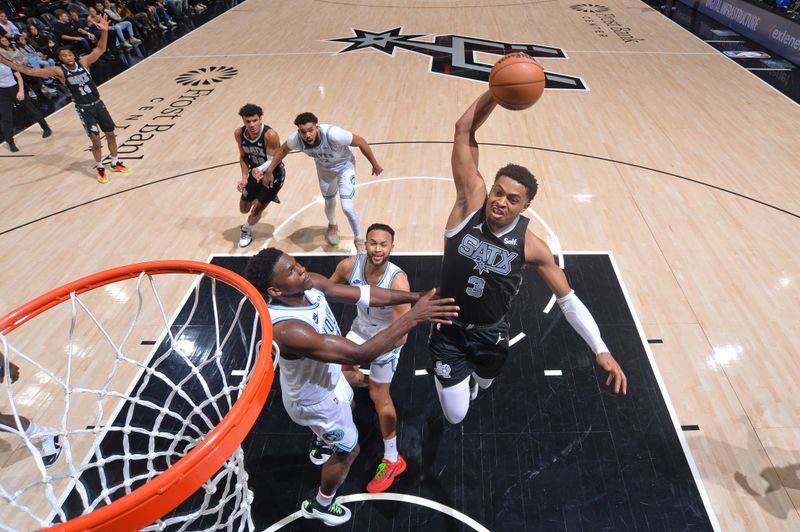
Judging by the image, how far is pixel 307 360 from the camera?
268 cm

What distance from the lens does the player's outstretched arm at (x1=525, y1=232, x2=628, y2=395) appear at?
9.47 ft

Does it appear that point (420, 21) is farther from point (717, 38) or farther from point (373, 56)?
point (717, 38)

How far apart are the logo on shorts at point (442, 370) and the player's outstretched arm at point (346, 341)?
904mm

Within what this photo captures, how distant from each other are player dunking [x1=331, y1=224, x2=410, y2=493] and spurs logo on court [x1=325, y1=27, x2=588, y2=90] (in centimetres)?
759

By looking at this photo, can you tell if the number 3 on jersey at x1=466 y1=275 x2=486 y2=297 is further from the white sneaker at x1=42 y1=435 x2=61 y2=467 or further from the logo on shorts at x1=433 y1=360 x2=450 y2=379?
the white sneaker at x1=42 y1=435 x2=61 y2=467

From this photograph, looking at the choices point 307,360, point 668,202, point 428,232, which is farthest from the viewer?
point 668,202

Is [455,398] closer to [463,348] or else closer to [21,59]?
[463,348]

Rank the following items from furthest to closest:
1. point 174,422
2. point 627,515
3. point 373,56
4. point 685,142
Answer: point 373,56 → point 685,142 → point 174,422 → point 627,515

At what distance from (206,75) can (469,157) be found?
376 inches

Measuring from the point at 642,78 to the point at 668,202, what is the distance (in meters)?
4.87

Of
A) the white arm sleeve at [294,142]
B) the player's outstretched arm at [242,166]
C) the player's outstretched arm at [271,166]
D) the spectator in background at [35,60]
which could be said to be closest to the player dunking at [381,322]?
the white arm sleeve at [294,142]

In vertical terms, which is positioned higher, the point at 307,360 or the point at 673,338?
the point at 307,360

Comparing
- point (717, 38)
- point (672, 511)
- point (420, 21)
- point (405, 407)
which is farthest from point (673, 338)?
point (420, 21)

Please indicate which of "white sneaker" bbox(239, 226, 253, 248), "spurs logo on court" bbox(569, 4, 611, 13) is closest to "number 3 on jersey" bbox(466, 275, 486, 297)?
"white sneaker" bbox(239, 226, 253, 248)
